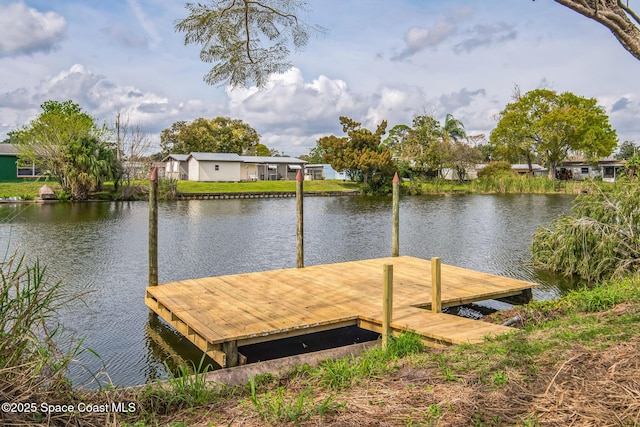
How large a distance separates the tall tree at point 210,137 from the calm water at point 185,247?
30552 mm

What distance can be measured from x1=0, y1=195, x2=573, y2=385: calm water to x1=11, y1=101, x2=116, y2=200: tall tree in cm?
568

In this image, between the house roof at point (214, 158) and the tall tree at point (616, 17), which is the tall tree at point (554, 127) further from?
the tall tree at point (616, 17)

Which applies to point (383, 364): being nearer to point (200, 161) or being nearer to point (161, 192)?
point (161, 192)

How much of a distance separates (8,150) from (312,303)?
43017 millimetres

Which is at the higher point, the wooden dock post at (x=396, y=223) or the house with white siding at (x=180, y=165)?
the house with white siding at (x=180, y=165)

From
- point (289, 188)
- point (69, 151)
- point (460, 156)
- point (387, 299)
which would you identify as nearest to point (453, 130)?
point (460, 156)

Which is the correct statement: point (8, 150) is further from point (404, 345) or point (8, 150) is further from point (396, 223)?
point (404, 345)

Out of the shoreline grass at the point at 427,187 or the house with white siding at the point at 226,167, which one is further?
the house with white siding at the point at 226,167

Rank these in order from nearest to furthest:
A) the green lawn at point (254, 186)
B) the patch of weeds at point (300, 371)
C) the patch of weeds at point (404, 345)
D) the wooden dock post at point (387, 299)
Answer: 1. the patch of weeds at point (300, 371)
2. the patch of weeds at point (404, 345)
3. the wooden dock post at point (387, 299)
4. the green lawn at point (254, 186)

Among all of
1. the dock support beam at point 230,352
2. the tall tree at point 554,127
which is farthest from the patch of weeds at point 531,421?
the tall tree at point 554,127

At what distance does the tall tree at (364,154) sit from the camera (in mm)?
45188

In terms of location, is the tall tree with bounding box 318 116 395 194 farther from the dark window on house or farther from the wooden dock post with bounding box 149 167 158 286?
the wooden dock post with bounding box 149 167 158 286

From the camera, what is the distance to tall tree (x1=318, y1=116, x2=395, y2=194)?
45188 millimetres

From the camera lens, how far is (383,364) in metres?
4.70
